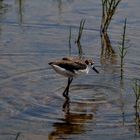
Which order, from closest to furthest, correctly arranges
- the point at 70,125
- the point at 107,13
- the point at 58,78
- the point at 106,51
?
the point at 70,125 → the point at 58,78 → the point at 106,51 → the point at 107,13

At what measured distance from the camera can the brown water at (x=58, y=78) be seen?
27.6 feet

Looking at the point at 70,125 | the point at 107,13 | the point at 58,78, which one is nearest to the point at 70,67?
the point at 58,78

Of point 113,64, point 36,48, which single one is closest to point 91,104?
point 113,64

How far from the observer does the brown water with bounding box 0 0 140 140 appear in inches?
332

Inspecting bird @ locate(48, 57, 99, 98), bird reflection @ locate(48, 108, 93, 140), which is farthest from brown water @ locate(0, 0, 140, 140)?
bird @ locate(48, 57, 99, 98)

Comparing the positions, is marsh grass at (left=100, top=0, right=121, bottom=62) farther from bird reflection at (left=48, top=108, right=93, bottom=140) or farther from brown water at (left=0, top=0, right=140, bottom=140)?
bird reflection at (left=48, top=108, right=93, bottom=140)

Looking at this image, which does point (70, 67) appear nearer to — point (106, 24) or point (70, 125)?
point (70, 125)

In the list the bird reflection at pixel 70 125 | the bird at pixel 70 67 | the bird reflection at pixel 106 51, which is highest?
the bird at pixel 70 67

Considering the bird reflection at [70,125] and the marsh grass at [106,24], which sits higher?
the marsh grass at [106,24]

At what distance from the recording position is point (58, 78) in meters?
10.5

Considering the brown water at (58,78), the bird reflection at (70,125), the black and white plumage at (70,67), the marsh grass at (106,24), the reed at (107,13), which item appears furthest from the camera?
the reed at (107,13)

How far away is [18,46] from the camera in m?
11.8

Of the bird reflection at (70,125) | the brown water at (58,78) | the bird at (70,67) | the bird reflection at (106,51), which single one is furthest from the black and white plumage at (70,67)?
the bird reflection at (106,51)

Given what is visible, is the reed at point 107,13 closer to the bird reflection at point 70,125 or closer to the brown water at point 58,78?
the brown water at point 58,78
